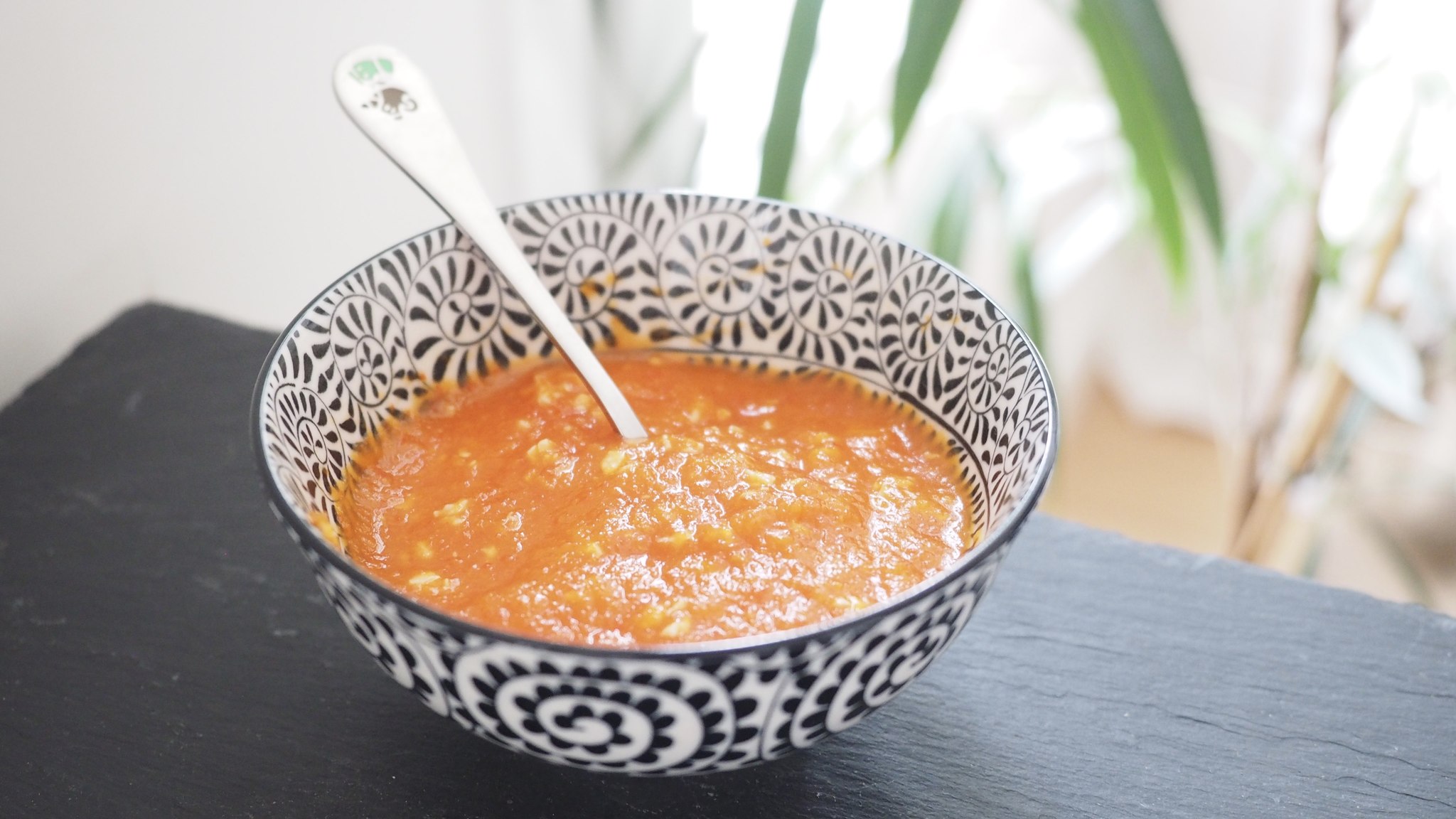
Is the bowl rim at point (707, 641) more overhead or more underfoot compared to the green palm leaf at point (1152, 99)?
more overhead

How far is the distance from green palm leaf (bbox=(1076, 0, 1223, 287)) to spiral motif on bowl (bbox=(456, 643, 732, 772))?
2.98 ft

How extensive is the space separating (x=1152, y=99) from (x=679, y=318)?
584 millimetres

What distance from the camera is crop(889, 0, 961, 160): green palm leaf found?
3.85 feet

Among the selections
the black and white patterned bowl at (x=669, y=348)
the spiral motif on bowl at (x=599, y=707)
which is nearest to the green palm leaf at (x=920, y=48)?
the black and white patterned bowl at (x=669, y=348)

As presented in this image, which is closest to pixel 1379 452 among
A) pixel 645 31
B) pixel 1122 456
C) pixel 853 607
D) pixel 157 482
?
pixel 1122 456

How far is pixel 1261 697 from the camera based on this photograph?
2.86 feet

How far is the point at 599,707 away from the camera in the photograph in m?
0.60

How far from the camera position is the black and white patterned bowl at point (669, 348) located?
1.96 feet

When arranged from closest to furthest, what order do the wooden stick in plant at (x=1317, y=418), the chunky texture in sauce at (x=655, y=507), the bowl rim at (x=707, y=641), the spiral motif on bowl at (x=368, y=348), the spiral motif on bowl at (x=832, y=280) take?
the bowl rim at (x=707, y=641), the chunky texture in sauce at (x=655, y=507), the spiral motif on bowl at (x=368, y=348), the spiral motif on bowl at (x=832, y=280), the wooden stick in plant at (x=1317, y=418)

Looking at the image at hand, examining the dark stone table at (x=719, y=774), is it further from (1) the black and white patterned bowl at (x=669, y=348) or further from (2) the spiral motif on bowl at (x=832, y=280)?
(2) the spiral motif on bowl at (x=832, y=280)

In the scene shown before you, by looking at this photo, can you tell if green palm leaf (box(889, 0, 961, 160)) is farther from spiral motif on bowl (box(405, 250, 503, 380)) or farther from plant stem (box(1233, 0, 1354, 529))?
plant stem (box(1233, 0, 1354, 529))

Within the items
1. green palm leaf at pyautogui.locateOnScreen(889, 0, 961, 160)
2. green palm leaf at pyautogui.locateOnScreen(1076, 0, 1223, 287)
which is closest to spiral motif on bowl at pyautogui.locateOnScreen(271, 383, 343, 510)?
green palm leaf at pyautogui.locateOnScreen(889, 0, 961, 160)

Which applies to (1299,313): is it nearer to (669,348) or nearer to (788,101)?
(788,101)

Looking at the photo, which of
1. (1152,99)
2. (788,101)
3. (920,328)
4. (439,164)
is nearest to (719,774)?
(920,328)
